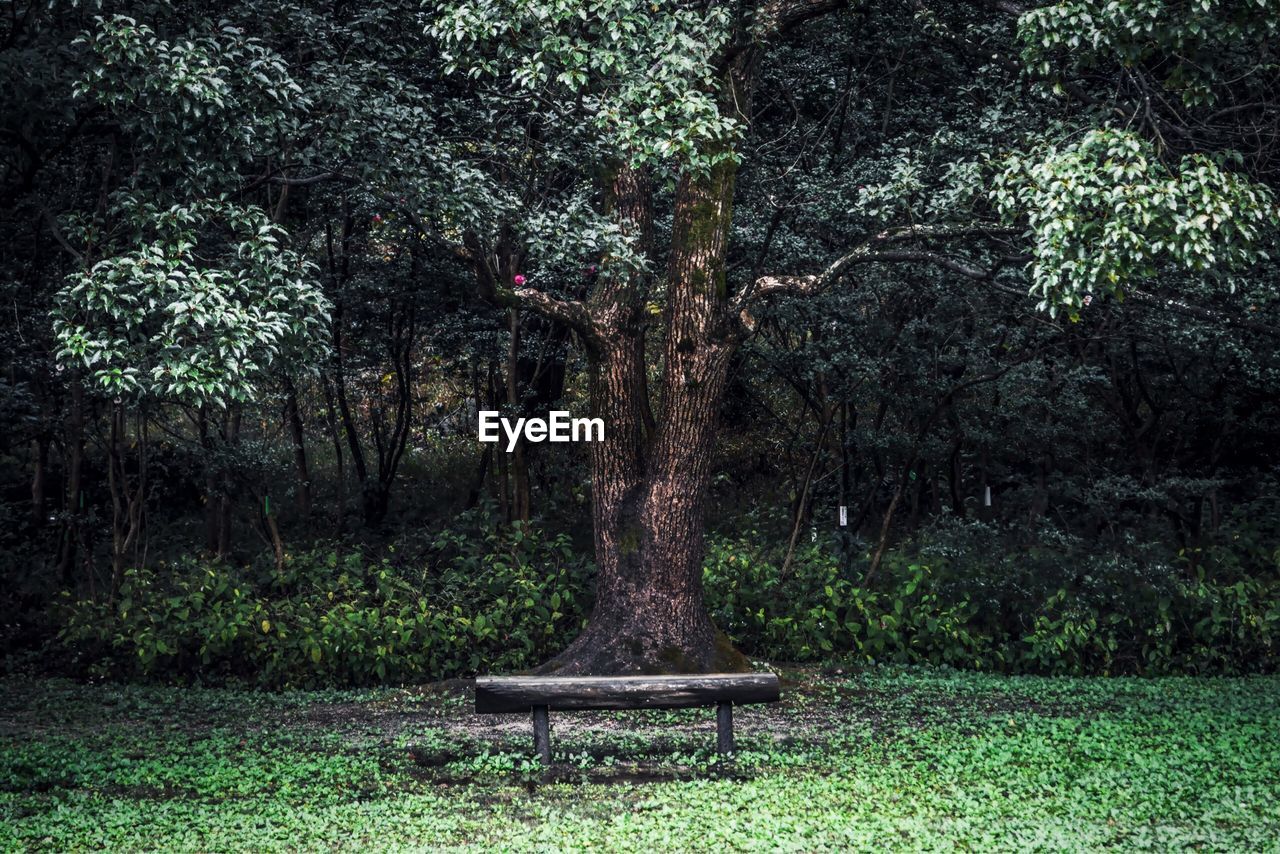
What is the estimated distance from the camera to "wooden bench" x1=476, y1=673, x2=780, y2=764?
22.7 feet

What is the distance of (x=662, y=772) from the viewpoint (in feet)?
22.7

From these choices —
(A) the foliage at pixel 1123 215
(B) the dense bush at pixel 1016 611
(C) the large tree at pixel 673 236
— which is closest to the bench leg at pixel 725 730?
(C) the large tree at pixel 673 236

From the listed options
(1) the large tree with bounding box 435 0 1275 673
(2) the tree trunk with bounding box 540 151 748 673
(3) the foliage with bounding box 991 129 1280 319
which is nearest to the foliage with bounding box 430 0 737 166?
(1) the large tree with bounding box 435 0 1275 673

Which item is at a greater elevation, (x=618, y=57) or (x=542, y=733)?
(x=618, y=57)

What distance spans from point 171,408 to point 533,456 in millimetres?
4284

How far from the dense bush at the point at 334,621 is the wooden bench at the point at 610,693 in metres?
3.57

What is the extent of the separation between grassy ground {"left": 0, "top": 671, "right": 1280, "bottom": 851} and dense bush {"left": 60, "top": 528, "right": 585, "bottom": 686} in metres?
0.57

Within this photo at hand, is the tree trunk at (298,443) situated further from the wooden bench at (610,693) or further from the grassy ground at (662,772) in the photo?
the wooden bench at (610,693)

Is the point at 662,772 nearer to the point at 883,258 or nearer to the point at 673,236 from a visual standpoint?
the point at 883,258

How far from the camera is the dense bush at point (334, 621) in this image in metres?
10.4

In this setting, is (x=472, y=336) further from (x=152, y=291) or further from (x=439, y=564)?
(x=152, y=291)

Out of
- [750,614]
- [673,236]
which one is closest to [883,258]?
[673,236]

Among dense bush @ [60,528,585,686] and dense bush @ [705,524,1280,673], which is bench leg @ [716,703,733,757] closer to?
dense bush @ [60,528,585,686]

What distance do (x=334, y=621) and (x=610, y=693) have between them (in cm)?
421
